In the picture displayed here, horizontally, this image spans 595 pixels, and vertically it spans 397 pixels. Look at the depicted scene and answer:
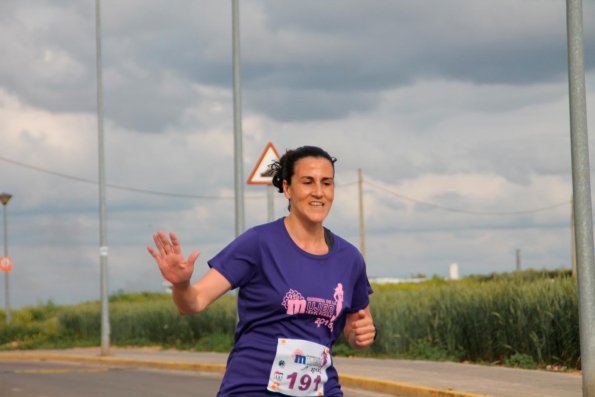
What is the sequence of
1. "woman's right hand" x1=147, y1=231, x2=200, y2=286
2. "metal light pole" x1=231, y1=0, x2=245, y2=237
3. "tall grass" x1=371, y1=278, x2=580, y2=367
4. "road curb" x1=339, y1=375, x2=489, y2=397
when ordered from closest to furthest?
"woman's right hand" x1=147, y1=231, x2=200, y2=286 → "road curb" x1=339, y1=375, x2=489, y2=397 → "tall grass" x1=371, y1=278, x2=580, y2=367 → "metal light pole" x1=231, y1=0, x2=245, y2=237

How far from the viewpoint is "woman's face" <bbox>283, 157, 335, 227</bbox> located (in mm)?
4793

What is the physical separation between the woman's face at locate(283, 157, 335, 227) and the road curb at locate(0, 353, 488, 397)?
9.34 metres

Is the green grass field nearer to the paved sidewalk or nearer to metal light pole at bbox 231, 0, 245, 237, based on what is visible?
the paved sidewalk

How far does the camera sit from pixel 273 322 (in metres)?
4.67

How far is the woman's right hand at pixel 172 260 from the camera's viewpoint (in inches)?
169

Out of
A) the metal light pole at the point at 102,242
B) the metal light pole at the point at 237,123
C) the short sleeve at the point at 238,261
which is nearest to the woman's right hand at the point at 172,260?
the short sleeve at the point at 238,261

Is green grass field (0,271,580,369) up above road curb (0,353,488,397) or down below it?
above

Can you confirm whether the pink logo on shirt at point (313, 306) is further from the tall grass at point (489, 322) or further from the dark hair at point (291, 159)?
the tall grass at point (489, 322)

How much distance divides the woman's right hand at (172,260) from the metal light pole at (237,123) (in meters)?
16.4

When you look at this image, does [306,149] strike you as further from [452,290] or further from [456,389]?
[452,290]

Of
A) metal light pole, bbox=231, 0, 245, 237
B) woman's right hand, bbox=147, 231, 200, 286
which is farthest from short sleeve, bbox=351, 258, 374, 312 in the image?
metal light pole, bbox=231, 0, 245, 237

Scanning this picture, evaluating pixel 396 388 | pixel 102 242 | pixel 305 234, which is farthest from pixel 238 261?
pixel 102 242

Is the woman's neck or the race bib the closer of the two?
the race bib

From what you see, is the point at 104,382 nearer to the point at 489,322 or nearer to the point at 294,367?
the point at 489,322
